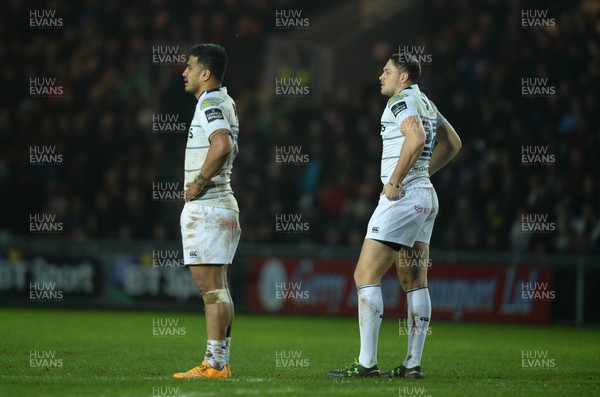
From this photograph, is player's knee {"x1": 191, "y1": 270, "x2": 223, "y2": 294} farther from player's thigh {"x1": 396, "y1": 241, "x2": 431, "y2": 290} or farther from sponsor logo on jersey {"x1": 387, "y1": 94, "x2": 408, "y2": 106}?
sponsor logo on jersey {"x1": 387, "y1": 94, "x2": 408, "y2": 106}

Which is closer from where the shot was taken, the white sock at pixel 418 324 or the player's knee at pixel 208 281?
the player's knee at pixel 208 281

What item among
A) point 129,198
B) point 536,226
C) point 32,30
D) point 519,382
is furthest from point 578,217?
point 32,30

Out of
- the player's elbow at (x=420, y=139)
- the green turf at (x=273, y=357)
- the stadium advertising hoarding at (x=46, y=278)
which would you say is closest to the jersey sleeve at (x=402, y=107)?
the player's elbow at (x=420, y=139)

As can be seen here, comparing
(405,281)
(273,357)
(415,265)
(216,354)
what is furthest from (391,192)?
(273,357)

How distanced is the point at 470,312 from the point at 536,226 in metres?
1.84

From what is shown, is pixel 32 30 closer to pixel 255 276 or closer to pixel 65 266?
pixel 65 266

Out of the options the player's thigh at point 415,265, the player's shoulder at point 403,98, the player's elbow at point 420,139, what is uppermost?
the player's shoulder at point 403,98

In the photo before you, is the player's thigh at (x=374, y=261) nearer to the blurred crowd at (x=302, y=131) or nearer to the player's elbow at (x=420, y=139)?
the player's elbow at (x=420, y=139)

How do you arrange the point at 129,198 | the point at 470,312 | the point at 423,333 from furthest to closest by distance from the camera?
1. the point at 129,198
2. the point at 470,312
3. the point at 423,333

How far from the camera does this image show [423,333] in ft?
28.3

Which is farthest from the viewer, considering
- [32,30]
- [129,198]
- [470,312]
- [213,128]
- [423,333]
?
[32,30]

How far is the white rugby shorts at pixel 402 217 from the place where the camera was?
836 cm

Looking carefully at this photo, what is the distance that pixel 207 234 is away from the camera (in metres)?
8.08

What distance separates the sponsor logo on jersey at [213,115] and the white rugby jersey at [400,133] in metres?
1.39
